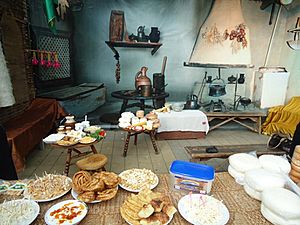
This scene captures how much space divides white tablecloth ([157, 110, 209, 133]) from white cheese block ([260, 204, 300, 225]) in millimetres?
2700

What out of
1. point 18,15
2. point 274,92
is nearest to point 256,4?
point 274,92

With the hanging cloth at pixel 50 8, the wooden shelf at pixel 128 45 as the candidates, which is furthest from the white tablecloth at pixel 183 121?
the hanging cloth at pixel 50 8

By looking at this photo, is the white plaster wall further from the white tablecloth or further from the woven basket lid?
the woven basket lid

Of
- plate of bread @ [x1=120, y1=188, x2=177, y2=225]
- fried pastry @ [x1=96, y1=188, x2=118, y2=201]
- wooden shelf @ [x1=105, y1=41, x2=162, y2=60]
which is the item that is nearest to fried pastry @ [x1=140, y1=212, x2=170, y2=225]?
plate of bread @ [x1=120, y1=188, x2=177, y2=225]

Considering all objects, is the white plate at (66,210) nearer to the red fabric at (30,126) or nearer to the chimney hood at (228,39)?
the red fabric at (30,126)

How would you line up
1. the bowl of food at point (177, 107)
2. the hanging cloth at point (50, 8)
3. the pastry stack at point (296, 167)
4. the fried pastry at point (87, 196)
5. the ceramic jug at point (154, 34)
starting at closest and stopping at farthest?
1. the fried pastry at point (87, 196)
2. the pastry stack at point (296, 167)
3. the hanging cloth at point (50, 8)
4. the bowl of food at point (177, 107)
5. the ceramic jug at point (154, 34)

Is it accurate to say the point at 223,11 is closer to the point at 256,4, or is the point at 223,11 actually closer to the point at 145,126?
the point at 256,4

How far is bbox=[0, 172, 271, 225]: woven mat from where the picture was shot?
3.02ft

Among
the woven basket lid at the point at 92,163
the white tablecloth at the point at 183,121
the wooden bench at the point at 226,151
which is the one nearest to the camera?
the woven basket lid at the point at 92,163

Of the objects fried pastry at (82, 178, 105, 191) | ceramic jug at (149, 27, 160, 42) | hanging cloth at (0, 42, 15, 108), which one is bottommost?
fried pastry at (82, 178, 105, 191)

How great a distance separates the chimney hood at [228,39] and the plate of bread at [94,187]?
11.7ft

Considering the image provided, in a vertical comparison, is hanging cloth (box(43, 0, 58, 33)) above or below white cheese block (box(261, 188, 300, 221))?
above

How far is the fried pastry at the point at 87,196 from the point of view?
987 millimetres

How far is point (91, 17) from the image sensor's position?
14.0ft
